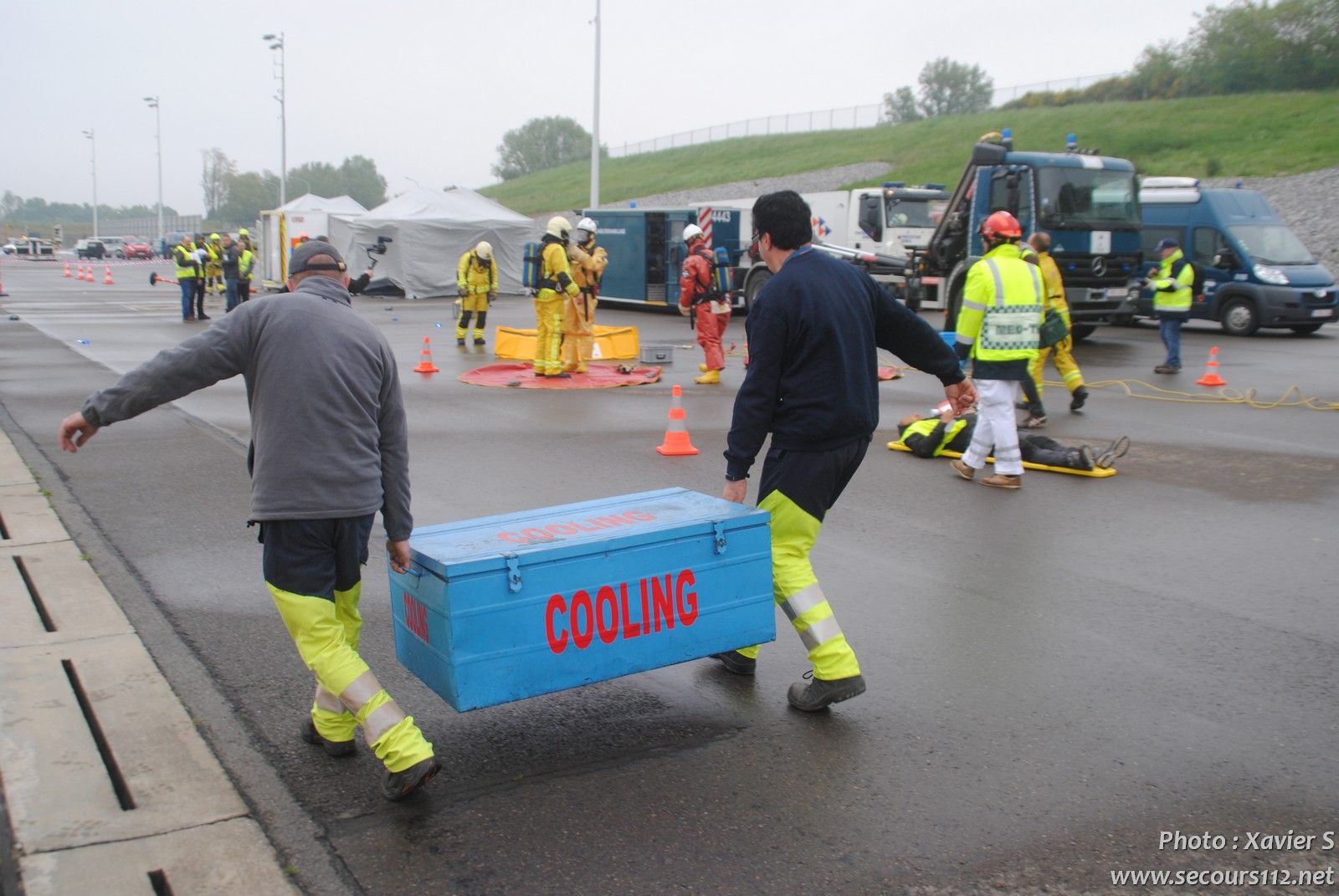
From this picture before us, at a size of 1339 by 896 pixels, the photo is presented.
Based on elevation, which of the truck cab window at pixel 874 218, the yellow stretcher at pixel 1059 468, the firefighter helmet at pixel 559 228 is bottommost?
the yellow stretcher at pixel 1059 468

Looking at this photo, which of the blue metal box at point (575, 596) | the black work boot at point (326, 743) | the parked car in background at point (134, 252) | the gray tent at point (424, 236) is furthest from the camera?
the parked car in background at point (134, 252)

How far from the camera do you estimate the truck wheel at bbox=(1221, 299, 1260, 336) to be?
20.8 m

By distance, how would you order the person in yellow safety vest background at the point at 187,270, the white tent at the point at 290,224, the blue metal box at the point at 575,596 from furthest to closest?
the white tent at the point at 290,224 → the person in yellow safety vest background at the point at 187,270 → the blue metal box at the point at 575,596

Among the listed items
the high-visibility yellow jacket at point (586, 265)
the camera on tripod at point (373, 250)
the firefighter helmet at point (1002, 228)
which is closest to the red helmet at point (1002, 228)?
the firefighter helmet at point (1002, 228)

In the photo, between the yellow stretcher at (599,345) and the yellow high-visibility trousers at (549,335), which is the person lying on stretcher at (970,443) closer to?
the yellow high-visibility trousers at (549,335)

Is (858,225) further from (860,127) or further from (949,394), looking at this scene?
(860,127)

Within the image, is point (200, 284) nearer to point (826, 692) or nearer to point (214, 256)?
point (214, 256)

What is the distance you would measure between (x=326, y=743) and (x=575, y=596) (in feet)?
3.44

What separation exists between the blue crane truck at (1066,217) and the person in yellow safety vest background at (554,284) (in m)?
6.35

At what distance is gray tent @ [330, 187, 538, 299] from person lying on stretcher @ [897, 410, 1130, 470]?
24465 millimetres

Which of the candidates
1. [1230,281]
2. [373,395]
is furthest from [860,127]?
[373,395]

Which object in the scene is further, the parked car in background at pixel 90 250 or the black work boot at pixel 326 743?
the parked car in background at pixel 90 250

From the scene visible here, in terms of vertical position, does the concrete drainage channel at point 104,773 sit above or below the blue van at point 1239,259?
below

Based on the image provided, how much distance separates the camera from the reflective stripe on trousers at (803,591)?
428 centimetres
